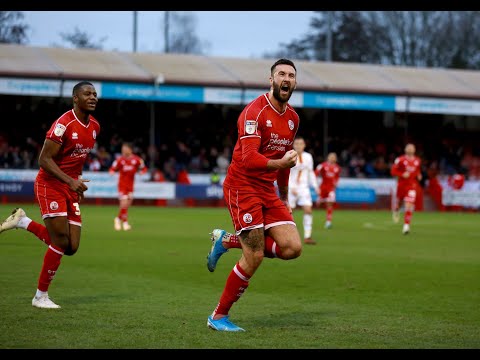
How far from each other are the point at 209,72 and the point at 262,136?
110 ft

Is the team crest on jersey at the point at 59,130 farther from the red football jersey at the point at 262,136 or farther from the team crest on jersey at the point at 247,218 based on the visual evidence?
the team crest on jersey at the point at 247,218

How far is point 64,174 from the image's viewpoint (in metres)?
10.3

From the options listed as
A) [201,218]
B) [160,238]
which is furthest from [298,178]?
[201,218]

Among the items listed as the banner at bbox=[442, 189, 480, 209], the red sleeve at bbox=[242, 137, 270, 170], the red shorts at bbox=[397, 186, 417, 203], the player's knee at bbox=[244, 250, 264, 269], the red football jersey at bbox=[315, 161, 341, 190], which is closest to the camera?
the red sleeve at bbox=[242, 137, 270, 170]

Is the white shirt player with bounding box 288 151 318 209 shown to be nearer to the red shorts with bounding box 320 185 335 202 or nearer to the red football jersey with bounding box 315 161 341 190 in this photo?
the red shorts with bounding box 320 185 335 202

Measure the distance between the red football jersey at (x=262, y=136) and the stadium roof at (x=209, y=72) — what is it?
29.5 m

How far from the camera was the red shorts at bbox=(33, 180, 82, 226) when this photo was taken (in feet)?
34.5

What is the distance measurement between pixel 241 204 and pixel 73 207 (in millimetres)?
2629

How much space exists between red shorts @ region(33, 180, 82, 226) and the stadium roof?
27.6 metres

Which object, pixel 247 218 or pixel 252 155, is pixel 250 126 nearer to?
pixel 252 155

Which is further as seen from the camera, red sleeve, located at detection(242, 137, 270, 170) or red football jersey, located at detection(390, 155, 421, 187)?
red football jersey, located at detection(390, 155, 421, 187)

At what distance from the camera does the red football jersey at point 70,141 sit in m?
10.4

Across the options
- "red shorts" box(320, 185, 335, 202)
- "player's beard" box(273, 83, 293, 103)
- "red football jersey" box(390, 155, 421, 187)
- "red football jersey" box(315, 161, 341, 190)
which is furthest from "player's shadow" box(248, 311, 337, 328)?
"red football jersey" box(315, 161, 341, 190)

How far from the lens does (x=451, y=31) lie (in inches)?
3120
